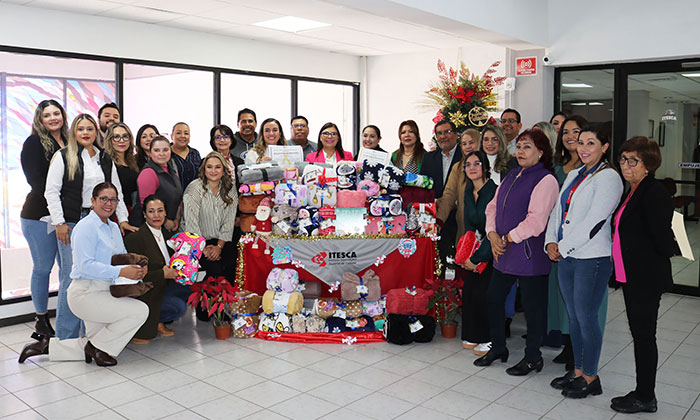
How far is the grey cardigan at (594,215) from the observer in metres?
3.42

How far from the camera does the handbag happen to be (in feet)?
14.5

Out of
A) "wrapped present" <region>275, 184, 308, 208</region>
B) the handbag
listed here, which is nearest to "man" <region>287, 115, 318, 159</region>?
"wrapped present" <region>275, 184, 308, 208</region>

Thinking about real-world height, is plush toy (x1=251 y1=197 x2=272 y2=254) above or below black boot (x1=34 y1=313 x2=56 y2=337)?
above

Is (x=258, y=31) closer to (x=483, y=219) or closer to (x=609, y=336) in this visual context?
(x=483, y=219)

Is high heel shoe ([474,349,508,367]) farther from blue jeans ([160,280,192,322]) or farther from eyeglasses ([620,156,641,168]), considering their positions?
blue jeans ([160,280,192,322])

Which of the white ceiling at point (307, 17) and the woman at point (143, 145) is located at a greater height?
the white ceiling at point (307, 17)

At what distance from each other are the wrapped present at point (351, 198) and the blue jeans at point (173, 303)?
1.59 metres

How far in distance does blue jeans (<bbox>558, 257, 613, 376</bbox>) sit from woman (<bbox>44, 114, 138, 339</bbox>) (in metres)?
3.38

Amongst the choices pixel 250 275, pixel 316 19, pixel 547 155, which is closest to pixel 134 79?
pixel 316 19

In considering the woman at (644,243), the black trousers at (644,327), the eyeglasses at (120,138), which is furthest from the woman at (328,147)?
the black trousers at (644,327)

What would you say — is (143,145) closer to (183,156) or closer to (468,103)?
(183,156)

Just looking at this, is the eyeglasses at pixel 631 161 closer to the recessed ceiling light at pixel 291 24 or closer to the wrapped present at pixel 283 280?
the wrapped present at pixel 283 280

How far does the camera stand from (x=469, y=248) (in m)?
4.41

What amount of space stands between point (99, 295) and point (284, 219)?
1.48 meters
